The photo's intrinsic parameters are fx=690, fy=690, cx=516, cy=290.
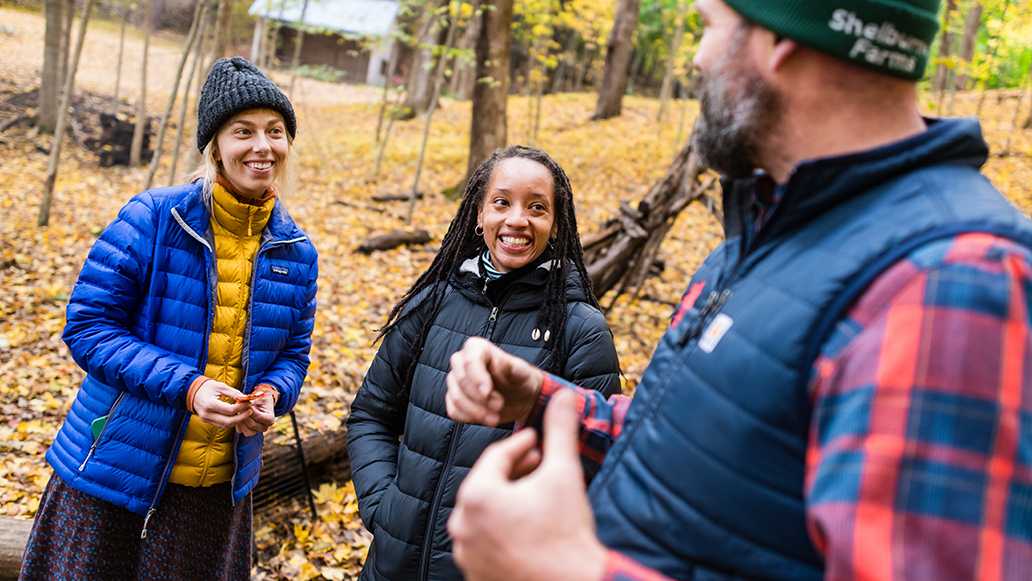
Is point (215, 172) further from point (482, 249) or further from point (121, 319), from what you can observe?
point (482, 249)

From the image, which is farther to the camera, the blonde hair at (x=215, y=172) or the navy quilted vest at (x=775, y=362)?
the blonde hair at (x=215, y=172)

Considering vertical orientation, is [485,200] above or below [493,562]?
above

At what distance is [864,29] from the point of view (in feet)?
3.43

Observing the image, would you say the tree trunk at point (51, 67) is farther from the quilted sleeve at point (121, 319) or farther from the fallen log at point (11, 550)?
the quilted sleeve at point (121, 319)

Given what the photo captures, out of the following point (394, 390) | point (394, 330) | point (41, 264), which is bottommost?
point (41, 264)

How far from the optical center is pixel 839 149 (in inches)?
43.4

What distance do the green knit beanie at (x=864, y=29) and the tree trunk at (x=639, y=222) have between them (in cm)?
560

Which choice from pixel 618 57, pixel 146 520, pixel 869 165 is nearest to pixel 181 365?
pixel 146 520

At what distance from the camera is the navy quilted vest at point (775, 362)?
98cm

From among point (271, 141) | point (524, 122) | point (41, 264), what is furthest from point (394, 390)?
point (524, 122)

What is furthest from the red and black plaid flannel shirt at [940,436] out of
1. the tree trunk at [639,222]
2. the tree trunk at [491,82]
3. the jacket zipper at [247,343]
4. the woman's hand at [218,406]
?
the tree trunk at [491,82]

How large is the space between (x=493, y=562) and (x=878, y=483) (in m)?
0.48

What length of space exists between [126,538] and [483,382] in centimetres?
206

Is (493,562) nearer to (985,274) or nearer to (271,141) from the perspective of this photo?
(985,274)
